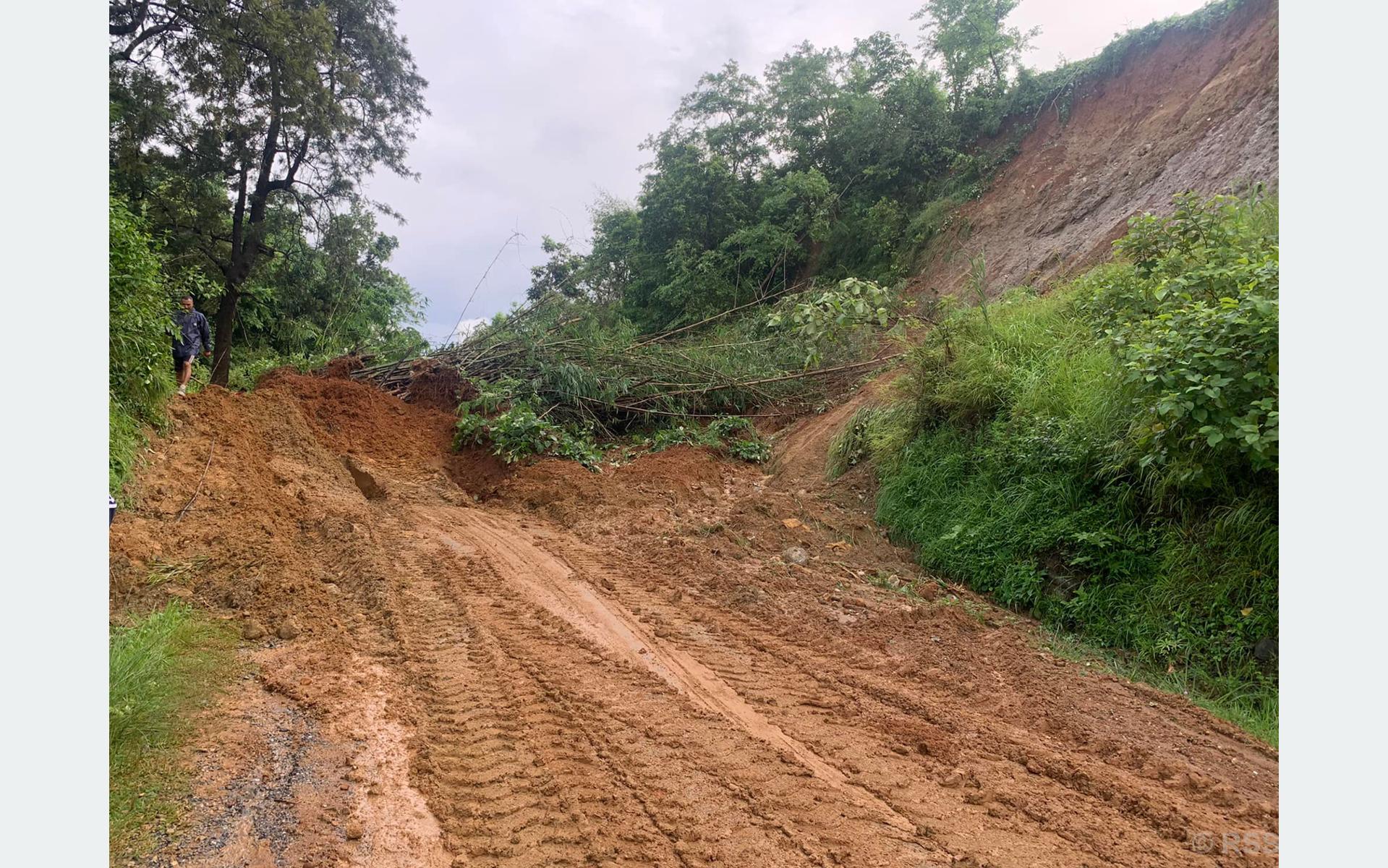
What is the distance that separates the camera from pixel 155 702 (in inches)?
117

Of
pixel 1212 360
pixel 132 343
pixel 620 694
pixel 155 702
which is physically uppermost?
pixel 132 343

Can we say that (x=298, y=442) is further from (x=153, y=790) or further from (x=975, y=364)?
(x=975, y=364)

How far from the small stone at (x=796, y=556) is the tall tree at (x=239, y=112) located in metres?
11.9

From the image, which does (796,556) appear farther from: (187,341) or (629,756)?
(187,341)

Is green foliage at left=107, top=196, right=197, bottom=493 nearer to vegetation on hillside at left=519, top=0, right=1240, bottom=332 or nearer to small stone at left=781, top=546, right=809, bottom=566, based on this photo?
small stone at left=781, top=546, right=809, bottom=566

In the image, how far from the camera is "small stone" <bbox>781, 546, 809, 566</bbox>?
5.73 m

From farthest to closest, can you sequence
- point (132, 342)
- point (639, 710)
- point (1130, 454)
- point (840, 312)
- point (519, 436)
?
point (519, 436) → point (840, 312) → point (132, 342) → point (1130, 454) → point (639, 710)

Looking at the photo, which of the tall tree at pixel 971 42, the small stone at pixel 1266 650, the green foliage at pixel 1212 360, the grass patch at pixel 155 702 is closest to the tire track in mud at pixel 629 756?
the grass patch at pixel 155 702

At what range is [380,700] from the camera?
3.42 meters

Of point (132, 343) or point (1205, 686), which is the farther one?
point (132, 343)

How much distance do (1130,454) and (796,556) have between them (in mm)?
2580

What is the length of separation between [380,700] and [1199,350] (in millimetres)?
4907

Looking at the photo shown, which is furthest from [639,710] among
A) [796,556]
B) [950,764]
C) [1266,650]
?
[1266,650]

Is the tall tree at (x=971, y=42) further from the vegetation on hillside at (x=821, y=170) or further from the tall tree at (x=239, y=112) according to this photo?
the tall tree at (x=239, y=112)
